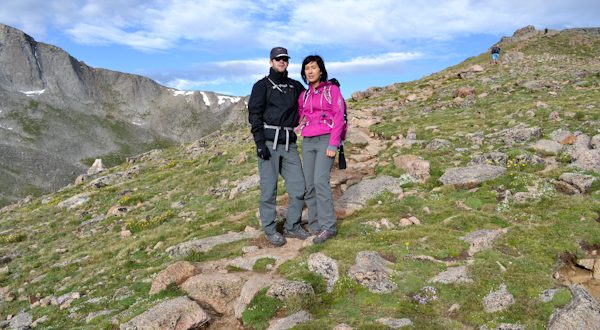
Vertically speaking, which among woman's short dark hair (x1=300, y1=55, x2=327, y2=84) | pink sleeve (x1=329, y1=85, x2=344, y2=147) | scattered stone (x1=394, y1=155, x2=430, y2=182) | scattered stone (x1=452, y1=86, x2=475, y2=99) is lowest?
scattered stone (x1=394, y1=155, x2=430, y2=182)

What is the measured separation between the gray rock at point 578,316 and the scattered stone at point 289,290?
15.4 ft

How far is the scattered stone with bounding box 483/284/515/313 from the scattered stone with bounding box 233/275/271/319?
4.73m

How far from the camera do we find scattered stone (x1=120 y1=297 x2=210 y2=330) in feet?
28.6

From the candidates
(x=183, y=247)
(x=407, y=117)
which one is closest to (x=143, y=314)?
(x=183, y=247)

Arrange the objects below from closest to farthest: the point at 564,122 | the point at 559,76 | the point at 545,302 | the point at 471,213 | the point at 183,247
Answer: the point at 545,302
the point at 471,213
the point at 183,247
the point at 564,122
the point at 559,76

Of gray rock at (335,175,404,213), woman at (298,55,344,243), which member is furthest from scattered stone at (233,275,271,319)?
gray rock at (335,175,404,213)

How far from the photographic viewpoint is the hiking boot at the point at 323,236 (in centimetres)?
1188

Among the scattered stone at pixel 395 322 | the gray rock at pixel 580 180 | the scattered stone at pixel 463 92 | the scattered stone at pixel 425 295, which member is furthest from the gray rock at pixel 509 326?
the scattered stone at pixel 463 92

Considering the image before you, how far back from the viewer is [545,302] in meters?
8.27

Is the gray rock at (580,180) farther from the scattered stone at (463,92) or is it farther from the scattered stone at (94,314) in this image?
the scattered stone at (463,92)

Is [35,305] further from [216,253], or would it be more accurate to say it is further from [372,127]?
[372,127]

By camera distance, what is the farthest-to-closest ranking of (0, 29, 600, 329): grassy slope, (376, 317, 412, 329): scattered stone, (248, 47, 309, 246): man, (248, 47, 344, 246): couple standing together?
(248, 47, 309, 246): man
(248, 47, 344, 246): couple standing together
(0, 29, 600, 329): grassy slope
(376, 317, 412, 329): scattered stone

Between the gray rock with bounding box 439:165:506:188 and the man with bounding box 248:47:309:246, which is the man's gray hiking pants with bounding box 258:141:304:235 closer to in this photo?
the man with bounding box 248:47:309:246

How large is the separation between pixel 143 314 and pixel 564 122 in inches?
854
